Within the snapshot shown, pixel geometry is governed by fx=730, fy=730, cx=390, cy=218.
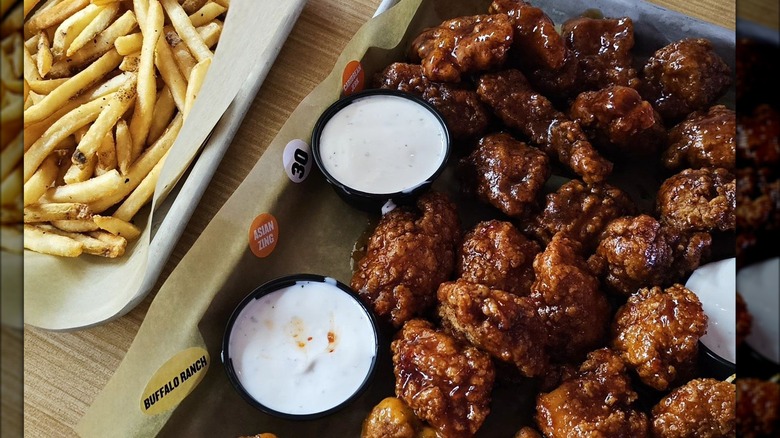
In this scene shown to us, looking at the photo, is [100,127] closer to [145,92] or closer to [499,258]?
[145,92]

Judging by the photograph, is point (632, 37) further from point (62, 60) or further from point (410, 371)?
point (62, 60)

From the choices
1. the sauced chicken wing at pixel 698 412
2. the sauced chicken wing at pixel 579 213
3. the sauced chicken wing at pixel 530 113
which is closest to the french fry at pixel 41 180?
the sauced chicken wing at pixel 530 113

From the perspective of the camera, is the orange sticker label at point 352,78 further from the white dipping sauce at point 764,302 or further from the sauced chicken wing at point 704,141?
the white dipping sauce at point 764,302

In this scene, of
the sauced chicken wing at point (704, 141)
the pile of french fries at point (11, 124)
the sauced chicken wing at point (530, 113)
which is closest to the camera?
the pile of french fries at point (11, 124)

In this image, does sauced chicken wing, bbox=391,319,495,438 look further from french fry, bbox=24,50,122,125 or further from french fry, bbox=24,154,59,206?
french fry, bbox=24,50,122,125

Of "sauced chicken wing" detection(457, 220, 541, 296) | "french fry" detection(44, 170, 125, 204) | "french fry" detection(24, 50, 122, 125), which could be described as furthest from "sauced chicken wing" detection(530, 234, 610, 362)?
"french fry" detection(24, 50, 122, 125)

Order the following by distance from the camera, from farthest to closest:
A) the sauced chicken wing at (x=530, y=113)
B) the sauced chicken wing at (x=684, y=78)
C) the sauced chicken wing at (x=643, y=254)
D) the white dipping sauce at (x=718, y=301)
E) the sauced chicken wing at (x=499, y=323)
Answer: the sauced chicken wing at (x=684, y=78) < the sauced chicken wing at (x=530, y=113) < the sauced chicken wing at (x=643, y=254) < the white dipping sauce at (x=718, y=301) < the sauced chicken wing at (x=499, y=323)

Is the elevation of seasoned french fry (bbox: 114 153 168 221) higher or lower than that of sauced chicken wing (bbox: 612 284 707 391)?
lower
